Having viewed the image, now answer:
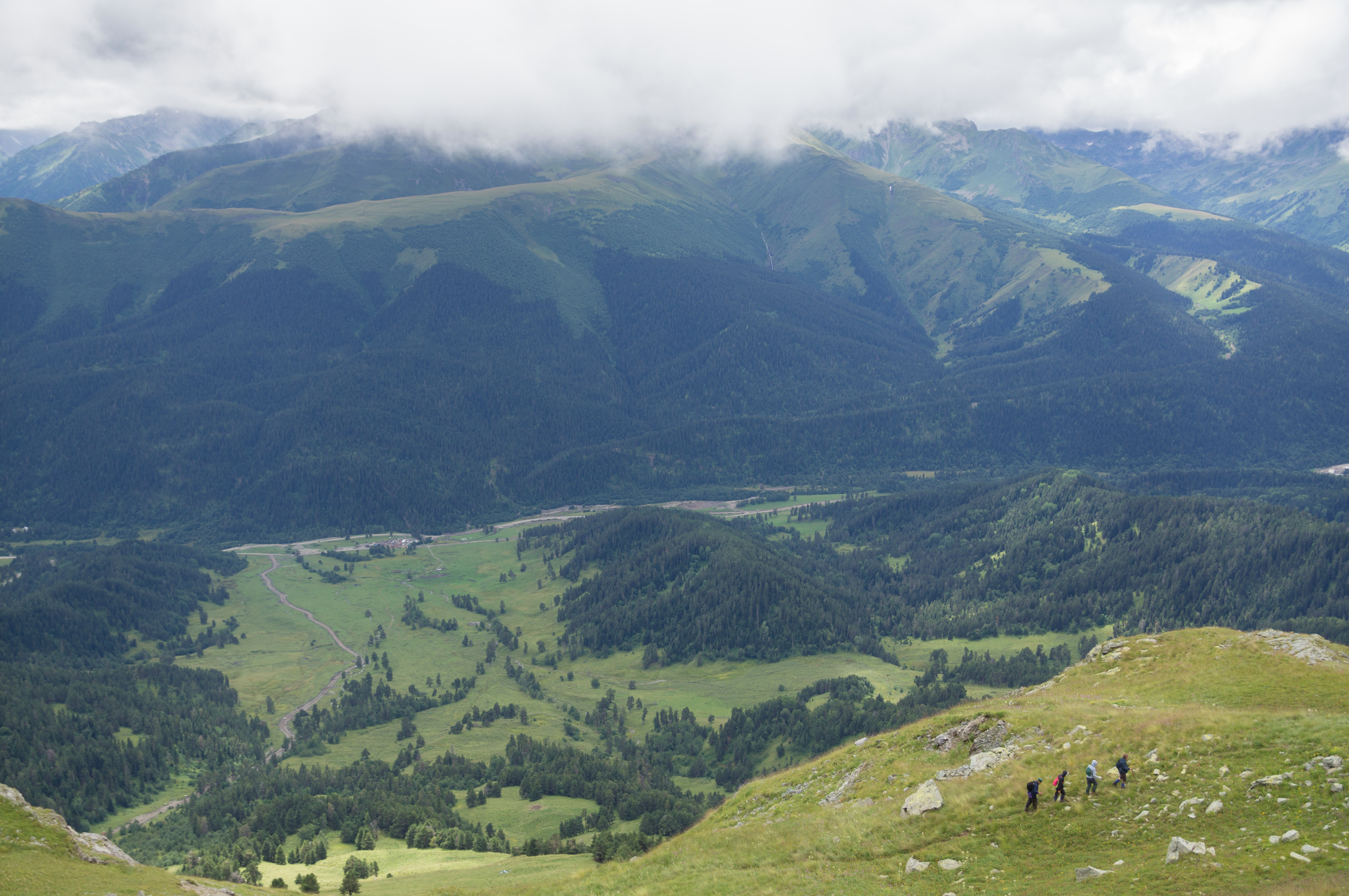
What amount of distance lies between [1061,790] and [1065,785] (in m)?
1.00

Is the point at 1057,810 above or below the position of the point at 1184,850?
below

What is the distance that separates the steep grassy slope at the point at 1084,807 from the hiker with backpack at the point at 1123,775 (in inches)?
16.1

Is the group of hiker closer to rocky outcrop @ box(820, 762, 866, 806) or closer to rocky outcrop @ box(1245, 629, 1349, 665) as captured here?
rocky outcrop @ box(820, 762, 866, 806)

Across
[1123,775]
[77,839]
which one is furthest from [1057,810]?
[77,839]

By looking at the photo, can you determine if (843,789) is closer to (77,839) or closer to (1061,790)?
(1061,790)

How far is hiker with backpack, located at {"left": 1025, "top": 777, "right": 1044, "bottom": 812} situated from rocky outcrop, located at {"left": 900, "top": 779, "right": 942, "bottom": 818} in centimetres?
559

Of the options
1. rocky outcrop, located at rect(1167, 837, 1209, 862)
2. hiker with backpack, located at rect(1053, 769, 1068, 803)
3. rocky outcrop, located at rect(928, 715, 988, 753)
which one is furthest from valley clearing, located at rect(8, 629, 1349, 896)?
hiker with backpack, located at rect(1053, 769, 1068, 803)

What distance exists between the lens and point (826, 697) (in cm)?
19750

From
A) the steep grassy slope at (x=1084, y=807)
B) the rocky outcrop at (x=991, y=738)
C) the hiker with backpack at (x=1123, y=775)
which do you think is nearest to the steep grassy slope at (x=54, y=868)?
the steep grassy slope at (x=1084, y=807)

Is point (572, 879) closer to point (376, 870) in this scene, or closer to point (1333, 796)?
point (376, 870)

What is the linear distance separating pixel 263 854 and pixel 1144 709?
112 metres

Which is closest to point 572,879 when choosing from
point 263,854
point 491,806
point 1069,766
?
point 1069,766

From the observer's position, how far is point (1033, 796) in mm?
53688

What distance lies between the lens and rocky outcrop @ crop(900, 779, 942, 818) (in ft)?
190
